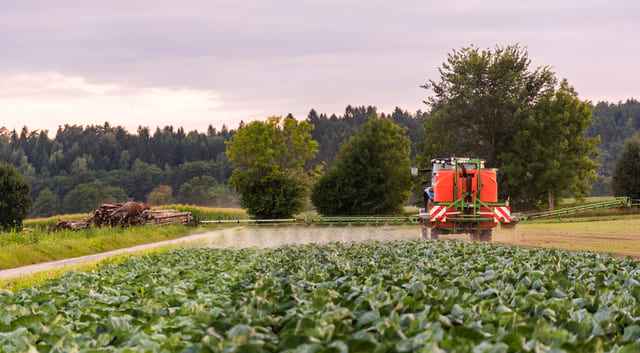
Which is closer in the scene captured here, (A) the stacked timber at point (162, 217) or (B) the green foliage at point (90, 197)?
(A) the stacked timber at point (162, 217)

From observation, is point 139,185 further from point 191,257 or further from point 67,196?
point 191,257

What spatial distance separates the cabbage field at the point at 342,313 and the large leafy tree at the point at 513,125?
39765mm

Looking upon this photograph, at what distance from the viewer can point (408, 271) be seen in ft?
24.9

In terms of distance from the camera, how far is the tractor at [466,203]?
1888cm

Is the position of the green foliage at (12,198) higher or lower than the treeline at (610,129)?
lower

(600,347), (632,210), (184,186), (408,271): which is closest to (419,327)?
(600,347)

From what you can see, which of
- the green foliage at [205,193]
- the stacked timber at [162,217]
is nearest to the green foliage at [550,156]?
the stacked timber at [162,217]

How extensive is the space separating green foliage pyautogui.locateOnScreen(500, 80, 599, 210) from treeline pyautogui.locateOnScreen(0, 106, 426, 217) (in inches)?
2170

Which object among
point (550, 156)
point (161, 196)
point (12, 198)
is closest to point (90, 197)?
point (161, 196)

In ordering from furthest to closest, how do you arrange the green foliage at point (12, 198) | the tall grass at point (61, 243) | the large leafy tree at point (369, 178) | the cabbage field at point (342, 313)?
1. the green foliage at point (12, 198)
2. the large leafy tree at point (369, 178)
3. the tall grass at point (61, 243)
4. the cabbage field at point (342, 313)

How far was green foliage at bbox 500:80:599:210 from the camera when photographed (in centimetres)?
4466

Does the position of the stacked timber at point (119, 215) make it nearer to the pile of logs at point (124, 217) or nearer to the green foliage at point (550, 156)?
the pile of logs at point (124, 217)

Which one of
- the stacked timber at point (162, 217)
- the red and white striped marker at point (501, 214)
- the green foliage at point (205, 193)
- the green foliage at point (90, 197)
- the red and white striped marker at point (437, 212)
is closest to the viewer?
the red and white striped marker at point (437, 212)

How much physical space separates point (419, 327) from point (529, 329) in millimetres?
763
